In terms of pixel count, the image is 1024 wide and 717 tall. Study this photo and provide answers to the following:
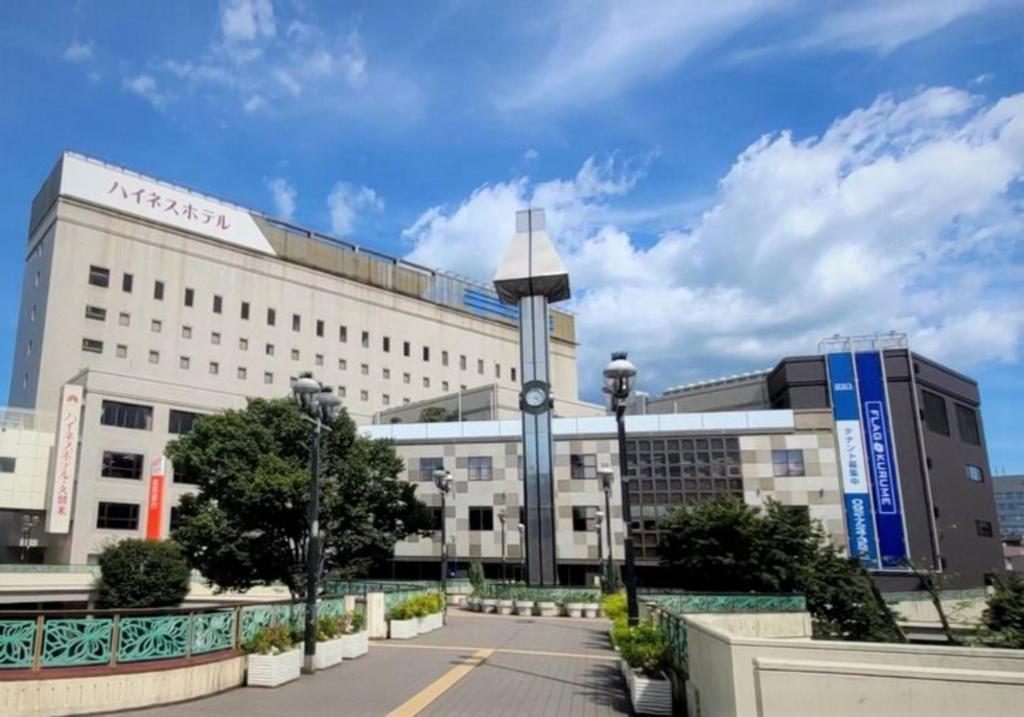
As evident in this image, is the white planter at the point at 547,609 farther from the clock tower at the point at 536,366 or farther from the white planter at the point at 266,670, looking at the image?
the white planter at the point at 266,670

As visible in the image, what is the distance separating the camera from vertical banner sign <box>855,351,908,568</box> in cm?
4100

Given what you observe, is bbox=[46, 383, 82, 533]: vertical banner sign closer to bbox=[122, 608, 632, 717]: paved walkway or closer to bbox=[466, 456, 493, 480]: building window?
bbox=[466, 456, 493, 480]: building window

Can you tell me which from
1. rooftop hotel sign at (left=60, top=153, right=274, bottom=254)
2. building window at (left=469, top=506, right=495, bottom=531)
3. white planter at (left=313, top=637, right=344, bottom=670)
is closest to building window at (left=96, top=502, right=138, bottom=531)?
building window at (left=469, top=506, right=495, bottom=531)

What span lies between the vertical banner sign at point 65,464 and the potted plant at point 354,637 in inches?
1367

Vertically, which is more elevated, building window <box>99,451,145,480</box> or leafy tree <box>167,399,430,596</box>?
building window <box>99,451,145,480</box>

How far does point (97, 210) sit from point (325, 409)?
51550mm

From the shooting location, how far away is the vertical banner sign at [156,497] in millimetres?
44781

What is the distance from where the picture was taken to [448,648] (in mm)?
18031

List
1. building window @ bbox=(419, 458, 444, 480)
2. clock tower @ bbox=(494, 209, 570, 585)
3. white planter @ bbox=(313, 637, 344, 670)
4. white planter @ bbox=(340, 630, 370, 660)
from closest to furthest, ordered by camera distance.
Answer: white planter @ bbox=(313, 637, 344, 670), white planter @ bbox=(340, 630, 370, 660), clock tower @ bbox=(494, 209, 570, 585), building window @ bbox=(419, 458, 444, 480)

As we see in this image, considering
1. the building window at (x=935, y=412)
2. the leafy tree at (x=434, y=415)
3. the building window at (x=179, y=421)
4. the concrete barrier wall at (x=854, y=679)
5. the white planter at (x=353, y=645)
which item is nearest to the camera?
the concrete barrier wall at (x=854, y=679)

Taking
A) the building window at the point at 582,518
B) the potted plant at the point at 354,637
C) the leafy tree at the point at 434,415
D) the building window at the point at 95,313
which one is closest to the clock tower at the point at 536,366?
the building window at the point at 582,518

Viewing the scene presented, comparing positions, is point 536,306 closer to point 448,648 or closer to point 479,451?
point 479,451

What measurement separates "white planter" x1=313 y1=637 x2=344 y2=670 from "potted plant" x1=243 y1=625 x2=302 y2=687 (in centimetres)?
91

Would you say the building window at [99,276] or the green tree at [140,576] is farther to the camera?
the building window at [99,276]
